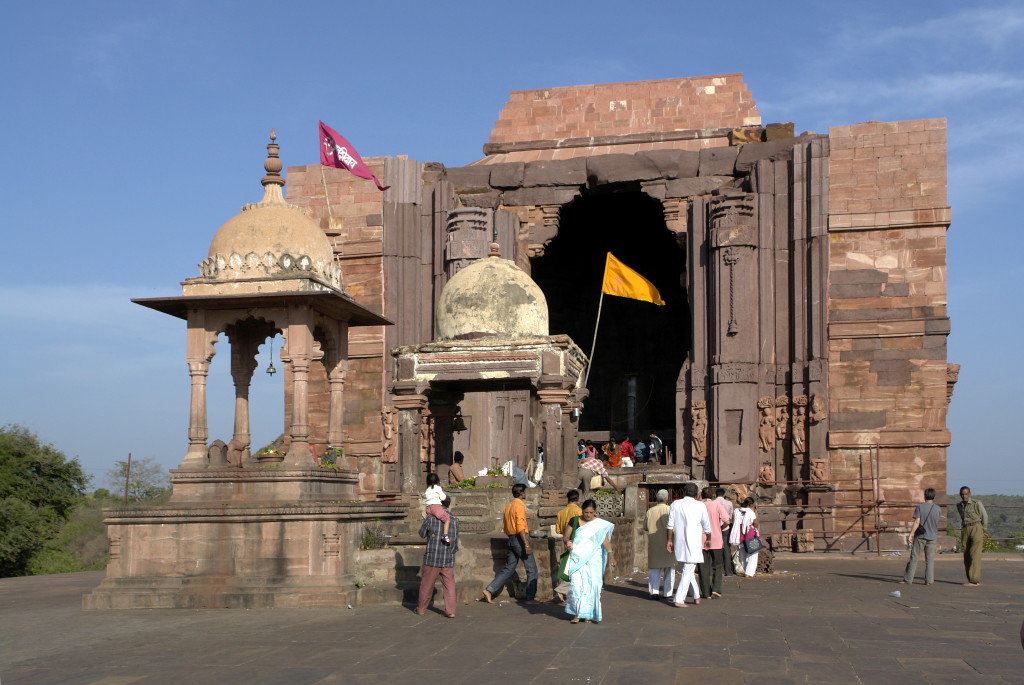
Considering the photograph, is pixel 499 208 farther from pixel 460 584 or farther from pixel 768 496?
pixel 460 584

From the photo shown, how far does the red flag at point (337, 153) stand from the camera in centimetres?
2709

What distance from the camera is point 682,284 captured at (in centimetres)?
3080

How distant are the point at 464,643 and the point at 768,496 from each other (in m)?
18.0

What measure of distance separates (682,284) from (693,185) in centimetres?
262

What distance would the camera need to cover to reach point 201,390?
55.6 feet

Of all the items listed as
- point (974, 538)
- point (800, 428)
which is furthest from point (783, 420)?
point (974, 538)

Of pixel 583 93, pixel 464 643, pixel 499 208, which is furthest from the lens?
pixel 583 93

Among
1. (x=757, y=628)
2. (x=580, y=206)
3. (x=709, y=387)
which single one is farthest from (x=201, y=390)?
(x=580, y=206)

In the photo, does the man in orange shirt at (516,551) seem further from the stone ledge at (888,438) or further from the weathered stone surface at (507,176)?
the weathered stone surface at (507,176)

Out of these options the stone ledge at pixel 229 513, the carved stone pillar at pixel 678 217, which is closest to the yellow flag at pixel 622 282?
the carved stone pillar at pixel 678 217

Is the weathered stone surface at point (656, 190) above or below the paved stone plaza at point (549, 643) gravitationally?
above

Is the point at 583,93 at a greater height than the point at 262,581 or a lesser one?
greater

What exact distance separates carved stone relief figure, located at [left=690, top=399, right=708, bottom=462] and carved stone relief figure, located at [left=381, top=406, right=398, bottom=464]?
7494 mm

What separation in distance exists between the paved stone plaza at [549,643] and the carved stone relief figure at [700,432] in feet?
41.4
